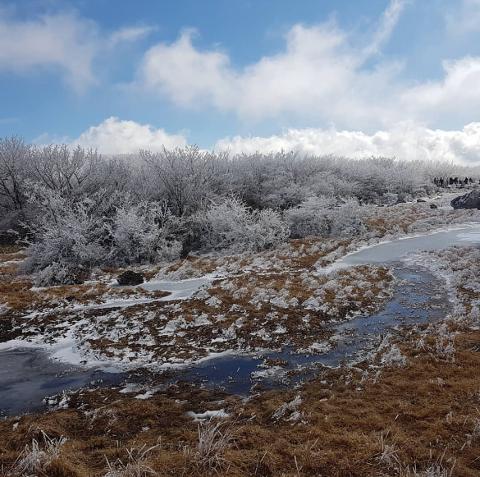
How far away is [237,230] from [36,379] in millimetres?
16601

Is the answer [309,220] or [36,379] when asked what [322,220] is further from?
[36,379]

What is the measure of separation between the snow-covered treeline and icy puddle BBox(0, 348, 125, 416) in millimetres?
8721

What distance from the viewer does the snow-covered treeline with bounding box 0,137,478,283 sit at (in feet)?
73.1

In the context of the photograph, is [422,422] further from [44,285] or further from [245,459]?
[44,285]

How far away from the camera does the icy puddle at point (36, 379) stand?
26.6ft

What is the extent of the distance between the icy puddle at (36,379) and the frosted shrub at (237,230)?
48.8 feet

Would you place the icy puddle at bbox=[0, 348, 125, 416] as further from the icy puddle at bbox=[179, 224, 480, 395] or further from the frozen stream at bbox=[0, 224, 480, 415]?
the icy puddle at bbox=[179, 224, 480, 395]

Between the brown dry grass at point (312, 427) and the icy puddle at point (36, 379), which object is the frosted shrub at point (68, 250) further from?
the brown dry grass at point (312, 427)

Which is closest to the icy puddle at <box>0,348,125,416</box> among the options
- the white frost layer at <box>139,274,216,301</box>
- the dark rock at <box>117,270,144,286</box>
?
the white frost layer at <box>139,274,216,301</box>

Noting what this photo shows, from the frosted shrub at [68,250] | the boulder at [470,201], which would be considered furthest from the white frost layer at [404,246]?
the frosted shrub at [68,250]

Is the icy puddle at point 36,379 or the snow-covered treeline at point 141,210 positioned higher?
the snow-covered treeline at point 141,210

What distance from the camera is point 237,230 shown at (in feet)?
81.5

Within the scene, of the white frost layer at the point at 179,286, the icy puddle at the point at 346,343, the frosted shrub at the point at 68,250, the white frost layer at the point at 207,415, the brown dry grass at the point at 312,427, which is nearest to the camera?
the brown dry grass at the point at 312,427

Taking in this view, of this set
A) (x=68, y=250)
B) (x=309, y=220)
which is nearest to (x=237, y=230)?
(x=309, y=220)
